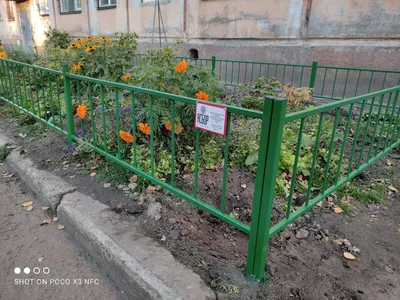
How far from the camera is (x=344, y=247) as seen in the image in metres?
2.40

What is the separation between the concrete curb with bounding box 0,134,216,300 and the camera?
178 cm

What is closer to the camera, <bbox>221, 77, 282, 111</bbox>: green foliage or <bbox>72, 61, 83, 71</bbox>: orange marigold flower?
<bbox>72, 61, 83, 71</bbox>: orange marigold flower

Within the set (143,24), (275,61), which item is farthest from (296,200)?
(143,24)

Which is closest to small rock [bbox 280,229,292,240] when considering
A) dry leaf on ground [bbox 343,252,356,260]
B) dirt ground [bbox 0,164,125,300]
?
dry leaf on ground [bbox 343,252,356,260]

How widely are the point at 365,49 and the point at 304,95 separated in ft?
7.14

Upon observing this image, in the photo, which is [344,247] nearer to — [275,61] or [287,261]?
[287,261]

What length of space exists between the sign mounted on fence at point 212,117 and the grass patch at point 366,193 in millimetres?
1930

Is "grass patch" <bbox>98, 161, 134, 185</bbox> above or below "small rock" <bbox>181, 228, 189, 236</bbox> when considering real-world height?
above

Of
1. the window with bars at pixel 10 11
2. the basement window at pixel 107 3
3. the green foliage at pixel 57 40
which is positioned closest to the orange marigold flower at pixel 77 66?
the green foliage at pixel 57 40

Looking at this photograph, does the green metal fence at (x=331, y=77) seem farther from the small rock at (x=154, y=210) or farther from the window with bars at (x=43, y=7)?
the window with bars at (x=43, y=7)

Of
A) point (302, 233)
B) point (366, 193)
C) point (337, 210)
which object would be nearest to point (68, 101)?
point (302, 233)

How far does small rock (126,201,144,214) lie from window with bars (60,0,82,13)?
12891 millimetres

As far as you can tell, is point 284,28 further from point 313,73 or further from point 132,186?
point 132,186

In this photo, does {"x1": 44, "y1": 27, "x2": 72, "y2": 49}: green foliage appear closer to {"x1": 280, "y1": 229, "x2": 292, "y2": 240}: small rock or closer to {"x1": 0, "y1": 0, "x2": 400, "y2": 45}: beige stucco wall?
{"x1": 0, "y1": 0, "x2": 400, "y2": 45}: beige stucco wall
